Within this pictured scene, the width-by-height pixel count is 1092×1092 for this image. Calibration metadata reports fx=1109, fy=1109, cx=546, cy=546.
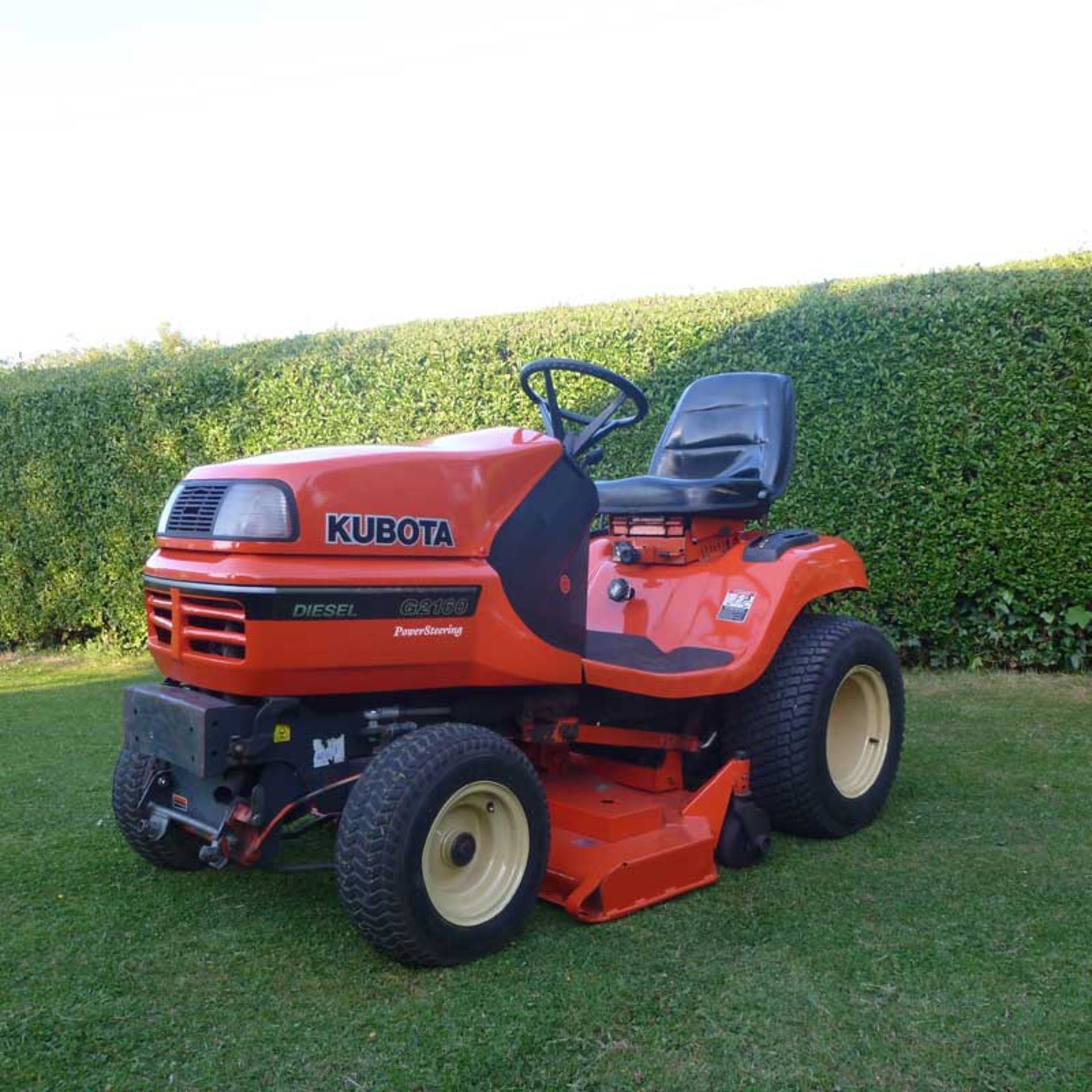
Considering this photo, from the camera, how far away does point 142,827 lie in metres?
3.53

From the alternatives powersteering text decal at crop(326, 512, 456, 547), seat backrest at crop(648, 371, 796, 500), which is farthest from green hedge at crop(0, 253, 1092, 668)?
powersteering text decal at crop(326, 512, 456, 547)

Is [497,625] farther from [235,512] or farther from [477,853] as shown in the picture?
[235,512]

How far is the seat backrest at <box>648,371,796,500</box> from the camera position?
4.42 metres

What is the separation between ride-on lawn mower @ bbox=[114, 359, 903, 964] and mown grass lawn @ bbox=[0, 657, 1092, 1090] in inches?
7.4

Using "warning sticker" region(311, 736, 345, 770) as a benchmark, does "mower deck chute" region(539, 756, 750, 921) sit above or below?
below

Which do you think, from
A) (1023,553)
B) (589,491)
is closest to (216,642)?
(589,491)

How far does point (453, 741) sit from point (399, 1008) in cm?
68

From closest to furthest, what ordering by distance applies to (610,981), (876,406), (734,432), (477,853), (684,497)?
(610,981), (477,853), (684,497), (734,432), (876,406)

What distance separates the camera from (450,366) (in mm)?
7977

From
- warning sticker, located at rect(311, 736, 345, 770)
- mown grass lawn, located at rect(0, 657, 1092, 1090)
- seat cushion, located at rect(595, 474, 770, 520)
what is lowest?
mown grass lawn, located at rect(0, 657, 1092, 1090)

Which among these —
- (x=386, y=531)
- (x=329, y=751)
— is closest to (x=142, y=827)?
(x=329, y=751)

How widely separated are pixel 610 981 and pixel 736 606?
1529 mm

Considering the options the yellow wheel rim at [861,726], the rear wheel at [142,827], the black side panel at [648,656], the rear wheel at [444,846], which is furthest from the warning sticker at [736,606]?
the rear wheel at [142,827]

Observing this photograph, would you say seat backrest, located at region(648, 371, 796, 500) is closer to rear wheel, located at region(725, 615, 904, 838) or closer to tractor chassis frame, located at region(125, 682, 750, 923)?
rear wheel, located at region(725, 615, 904, 838)
